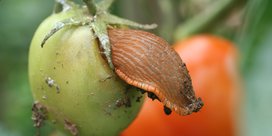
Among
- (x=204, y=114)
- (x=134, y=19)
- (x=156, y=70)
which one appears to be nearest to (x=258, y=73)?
(x=156, y=70)

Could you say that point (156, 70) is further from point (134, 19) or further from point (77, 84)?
point (134, 19)

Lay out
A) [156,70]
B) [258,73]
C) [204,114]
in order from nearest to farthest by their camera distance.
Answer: [258,73] < [156,70] < [204,114]

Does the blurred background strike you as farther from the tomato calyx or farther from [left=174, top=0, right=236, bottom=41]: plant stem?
the tomato calyx

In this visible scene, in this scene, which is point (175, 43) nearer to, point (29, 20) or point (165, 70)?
point (29, 20)

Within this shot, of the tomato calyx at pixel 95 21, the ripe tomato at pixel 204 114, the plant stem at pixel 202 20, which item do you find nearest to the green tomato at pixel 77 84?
the tomato calyx at pixel 95 21

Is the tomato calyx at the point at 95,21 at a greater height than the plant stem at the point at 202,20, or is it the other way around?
the plant stem at the point at 202,20

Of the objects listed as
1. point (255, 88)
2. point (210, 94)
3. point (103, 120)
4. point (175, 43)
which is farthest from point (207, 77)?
point (255, 88)

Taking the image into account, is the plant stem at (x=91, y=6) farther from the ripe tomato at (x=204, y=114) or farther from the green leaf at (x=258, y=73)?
the ripe tomato at (x=204, y=114)

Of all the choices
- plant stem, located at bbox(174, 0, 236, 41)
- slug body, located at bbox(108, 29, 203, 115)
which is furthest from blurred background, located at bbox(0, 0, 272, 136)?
slug body, located at bbox(108, 29, 203, 115)
